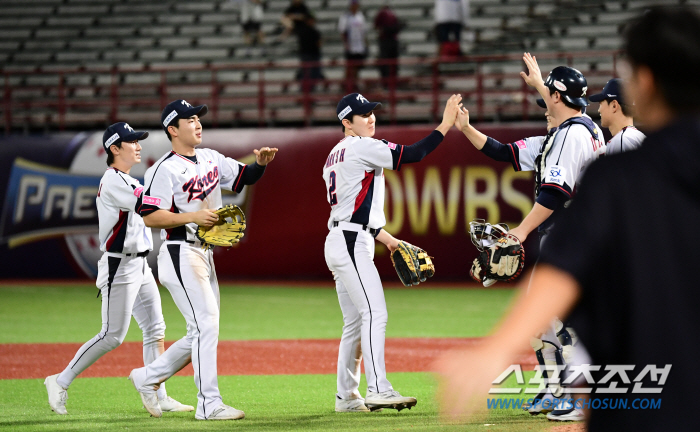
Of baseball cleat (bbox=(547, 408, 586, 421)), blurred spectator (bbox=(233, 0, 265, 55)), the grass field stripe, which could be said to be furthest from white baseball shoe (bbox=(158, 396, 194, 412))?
blurred spectator (bbox=(233, 0, 265, 55))

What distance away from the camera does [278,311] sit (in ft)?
45.4

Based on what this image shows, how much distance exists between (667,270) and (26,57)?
25.1 meters

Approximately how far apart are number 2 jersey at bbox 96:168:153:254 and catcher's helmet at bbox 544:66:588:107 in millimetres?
3281

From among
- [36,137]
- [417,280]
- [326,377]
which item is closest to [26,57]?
[36,137]

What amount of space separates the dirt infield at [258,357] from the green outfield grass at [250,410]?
0.49m

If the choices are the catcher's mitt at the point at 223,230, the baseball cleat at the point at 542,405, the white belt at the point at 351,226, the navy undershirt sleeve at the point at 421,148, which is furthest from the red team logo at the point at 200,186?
the baseball cleat at the point at 542,405

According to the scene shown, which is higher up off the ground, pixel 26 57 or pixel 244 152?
pixel 26 57

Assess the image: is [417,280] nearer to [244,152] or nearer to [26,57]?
[244,152]

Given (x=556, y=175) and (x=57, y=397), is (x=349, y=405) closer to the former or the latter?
(x=57, y=397)

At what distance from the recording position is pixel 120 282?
6523 mm

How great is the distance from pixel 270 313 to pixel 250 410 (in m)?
7.17

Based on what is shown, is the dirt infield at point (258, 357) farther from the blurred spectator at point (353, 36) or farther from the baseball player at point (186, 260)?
the blurred spectator at point (353, 36)

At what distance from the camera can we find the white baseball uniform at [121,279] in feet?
21.4

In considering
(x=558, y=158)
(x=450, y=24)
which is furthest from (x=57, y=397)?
(x=450, y=24)
